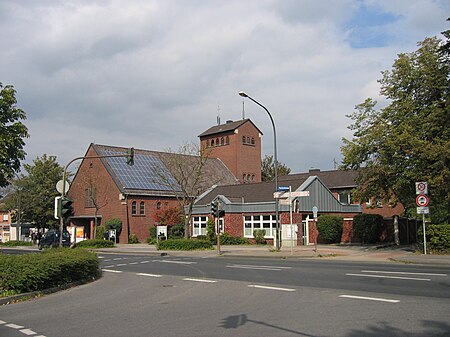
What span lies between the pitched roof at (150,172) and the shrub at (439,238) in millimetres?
25959

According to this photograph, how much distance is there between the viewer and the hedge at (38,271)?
42.7ft

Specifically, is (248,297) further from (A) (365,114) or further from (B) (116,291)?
(A) (365,114)

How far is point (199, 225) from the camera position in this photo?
45812 millimetres

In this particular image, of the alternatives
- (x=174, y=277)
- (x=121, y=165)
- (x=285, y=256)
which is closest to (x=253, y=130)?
(x=121, y=165)

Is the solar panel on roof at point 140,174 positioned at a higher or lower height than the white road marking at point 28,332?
higher

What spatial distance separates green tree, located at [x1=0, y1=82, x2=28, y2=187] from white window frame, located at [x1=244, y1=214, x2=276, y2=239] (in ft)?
69.9

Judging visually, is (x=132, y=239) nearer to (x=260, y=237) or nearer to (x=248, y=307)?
(x=260, y=237)

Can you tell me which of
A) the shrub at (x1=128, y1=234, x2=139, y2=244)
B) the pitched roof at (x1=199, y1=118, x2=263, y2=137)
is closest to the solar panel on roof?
the shrub at (x1=128, y1=234, x2=139, y2=244)

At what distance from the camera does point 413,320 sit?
867 centimetres

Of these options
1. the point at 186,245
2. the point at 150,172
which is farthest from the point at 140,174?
the point at 186,245

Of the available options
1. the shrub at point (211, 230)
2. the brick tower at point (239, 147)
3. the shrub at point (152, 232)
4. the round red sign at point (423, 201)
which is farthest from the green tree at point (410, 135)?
the brick tower at point (239, 147)

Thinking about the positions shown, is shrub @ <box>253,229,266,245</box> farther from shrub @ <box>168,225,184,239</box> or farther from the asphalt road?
the asphalt road

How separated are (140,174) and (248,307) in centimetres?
4757

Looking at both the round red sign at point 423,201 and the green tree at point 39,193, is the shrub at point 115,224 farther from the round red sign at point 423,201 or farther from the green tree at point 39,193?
the round red sign at point 423,201
